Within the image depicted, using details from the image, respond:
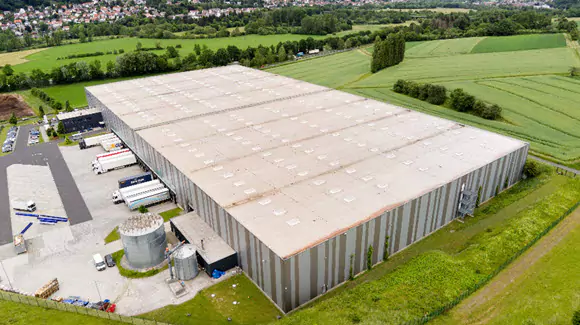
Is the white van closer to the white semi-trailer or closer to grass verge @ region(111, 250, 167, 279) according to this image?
grass verge @ region(111, 250, 167, 279)

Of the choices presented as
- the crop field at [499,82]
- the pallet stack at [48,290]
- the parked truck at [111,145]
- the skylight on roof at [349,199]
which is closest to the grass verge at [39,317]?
the pallet stack at [48,290]

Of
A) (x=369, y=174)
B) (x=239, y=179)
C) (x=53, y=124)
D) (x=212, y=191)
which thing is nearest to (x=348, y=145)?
(x=369, y=174)

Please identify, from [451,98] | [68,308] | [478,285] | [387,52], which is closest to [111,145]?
[68,308]

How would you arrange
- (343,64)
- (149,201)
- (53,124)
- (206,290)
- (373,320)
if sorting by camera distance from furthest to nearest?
(343,64)
(53,124)
(149,201)
(206,290)
(373,320)

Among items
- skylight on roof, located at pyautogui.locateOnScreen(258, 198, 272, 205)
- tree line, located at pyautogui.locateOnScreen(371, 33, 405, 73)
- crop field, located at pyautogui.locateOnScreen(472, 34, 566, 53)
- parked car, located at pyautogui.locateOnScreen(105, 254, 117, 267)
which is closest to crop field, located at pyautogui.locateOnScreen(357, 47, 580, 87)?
tree line, located at pyautogui.locateOnScreen(371, 33, 405, 73)

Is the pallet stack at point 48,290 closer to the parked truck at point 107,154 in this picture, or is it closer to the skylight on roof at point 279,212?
the skylight on roof at point 279,212

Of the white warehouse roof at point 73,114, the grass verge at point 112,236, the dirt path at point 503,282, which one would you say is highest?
the white warehouse roof at point 73,114

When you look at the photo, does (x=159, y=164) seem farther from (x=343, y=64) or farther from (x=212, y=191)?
(x=343, y=64)
